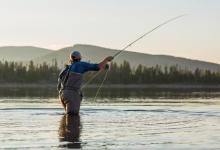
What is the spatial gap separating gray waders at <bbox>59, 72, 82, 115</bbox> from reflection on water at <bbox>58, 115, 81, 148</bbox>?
31 centimetres

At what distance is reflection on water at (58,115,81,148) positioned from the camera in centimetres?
1274

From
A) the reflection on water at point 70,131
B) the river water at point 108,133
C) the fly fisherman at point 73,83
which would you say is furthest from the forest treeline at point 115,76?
the river water at point 108,133

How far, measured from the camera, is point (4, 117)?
64.6ft

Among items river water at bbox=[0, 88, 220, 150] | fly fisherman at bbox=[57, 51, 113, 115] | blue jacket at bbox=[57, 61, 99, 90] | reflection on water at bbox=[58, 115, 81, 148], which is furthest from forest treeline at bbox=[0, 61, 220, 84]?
river water at bbox=[0, 88, 220, 150]

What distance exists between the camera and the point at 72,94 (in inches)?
776

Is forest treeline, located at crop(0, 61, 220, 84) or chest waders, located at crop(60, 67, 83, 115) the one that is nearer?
chest waders, located at crop(60, 67, 83, 115)

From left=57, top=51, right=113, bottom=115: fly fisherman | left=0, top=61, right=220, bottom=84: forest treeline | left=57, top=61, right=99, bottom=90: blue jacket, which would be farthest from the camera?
left=0, top=61, right=220, bottom=84: forest treeline

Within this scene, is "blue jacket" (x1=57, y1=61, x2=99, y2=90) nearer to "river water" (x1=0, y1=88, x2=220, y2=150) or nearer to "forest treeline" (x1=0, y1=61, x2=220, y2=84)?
"river water" (x1=0, y1=88, x2=220, y2=150)

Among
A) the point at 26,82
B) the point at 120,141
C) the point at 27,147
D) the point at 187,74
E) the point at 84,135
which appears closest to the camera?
the point at 27,147

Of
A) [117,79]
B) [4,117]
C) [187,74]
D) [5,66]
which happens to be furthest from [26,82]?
[4,117]

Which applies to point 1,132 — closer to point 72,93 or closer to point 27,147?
point 27,147

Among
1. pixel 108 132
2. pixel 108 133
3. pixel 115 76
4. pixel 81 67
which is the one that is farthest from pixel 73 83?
pixel 115 76

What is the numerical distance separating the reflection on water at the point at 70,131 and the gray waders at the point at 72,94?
0.31 metres

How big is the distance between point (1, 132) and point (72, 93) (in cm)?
536
